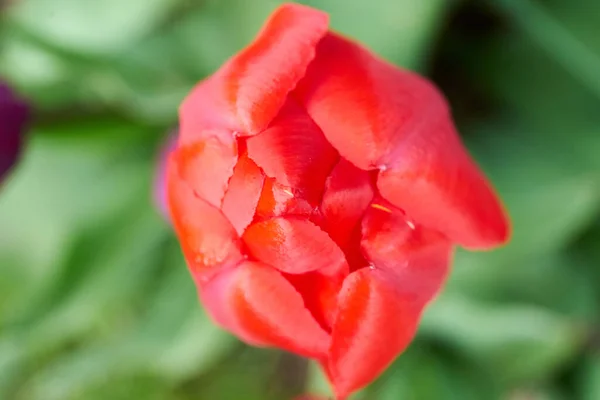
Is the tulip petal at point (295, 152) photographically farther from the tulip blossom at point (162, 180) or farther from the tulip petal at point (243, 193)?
the tulip blossom at point (162, 180)

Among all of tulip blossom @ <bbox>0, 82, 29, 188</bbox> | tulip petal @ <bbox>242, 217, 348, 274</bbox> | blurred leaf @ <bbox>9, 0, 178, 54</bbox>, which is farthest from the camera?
blurred leaf @ <bbox>9, 0, 178, 54</bbox>

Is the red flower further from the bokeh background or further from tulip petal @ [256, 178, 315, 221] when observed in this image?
the bokeh background

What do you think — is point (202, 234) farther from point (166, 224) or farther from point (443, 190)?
point (166, 224)

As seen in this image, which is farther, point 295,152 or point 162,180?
point 162,180

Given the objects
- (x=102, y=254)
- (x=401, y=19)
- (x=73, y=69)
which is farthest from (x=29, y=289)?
(x=401, y=19)

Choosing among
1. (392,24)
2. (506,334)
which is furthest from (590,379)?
(392,24)

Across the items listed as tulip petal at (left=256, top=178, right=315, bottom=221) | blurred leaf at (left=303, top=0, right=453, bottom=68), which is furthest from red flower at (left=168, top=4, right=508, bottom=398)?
blurred leaf at (left=303, top=0, right=453, bottom=68)
